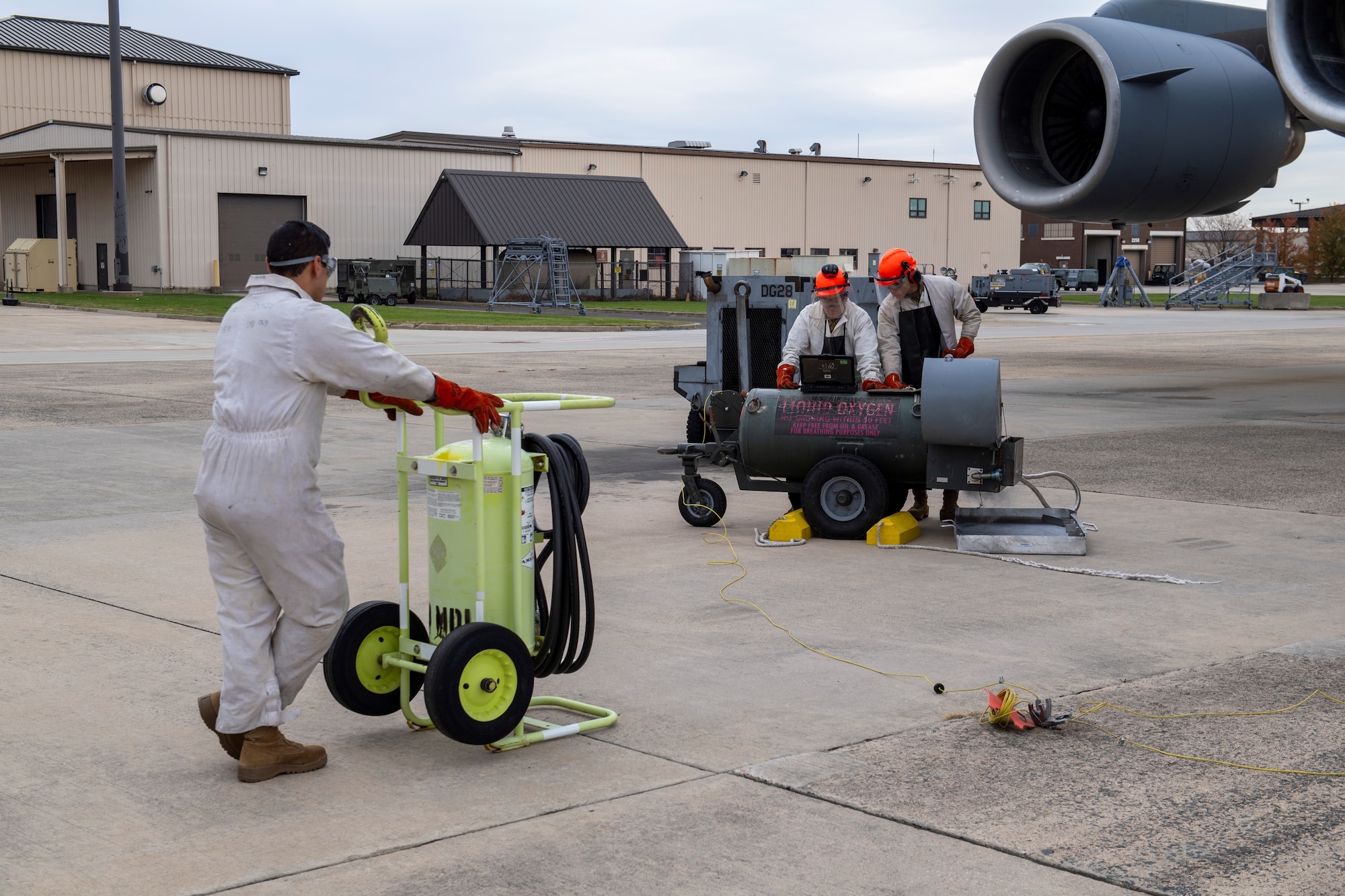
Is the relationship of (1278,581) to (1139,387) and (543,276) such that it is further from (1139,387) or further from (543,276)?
(543,276)

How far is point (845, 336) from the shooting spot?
9.96 meters

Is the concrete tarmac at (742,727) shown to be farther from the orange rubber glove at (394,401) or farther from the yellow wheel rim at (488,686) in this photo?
the orange rubber glove at (394,401)

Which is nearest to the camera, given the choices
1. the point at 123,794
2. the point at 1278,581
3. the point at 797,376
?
the point at 123,794

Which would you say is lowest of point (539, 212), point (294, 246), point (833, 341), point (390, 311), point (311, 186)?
point (833, 341)

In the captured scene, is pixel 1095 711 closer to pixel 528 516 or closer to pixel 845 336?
pixel 528 516

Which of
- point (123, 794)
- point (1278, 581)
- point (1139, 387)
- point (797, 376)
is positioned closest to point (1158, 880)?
point (123, 794)

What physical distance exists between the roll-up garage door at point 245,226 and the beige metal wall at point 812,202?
40.1ft

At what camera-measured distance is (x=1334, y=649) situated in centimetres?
643

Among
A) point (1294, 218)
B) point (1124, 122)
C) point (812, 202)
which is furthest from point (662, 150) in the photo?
point (1294, 218)

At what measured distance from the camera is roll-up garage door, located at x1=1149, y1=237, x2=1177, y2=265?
124250 mm

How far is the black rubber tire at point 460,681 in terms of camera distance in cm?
471

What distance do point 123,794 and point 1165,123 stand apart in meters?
13.6

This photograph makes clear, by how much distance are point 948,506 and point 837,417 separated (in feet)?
3.53

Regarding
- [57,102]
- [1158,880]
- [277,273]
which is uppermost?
[57,102]
